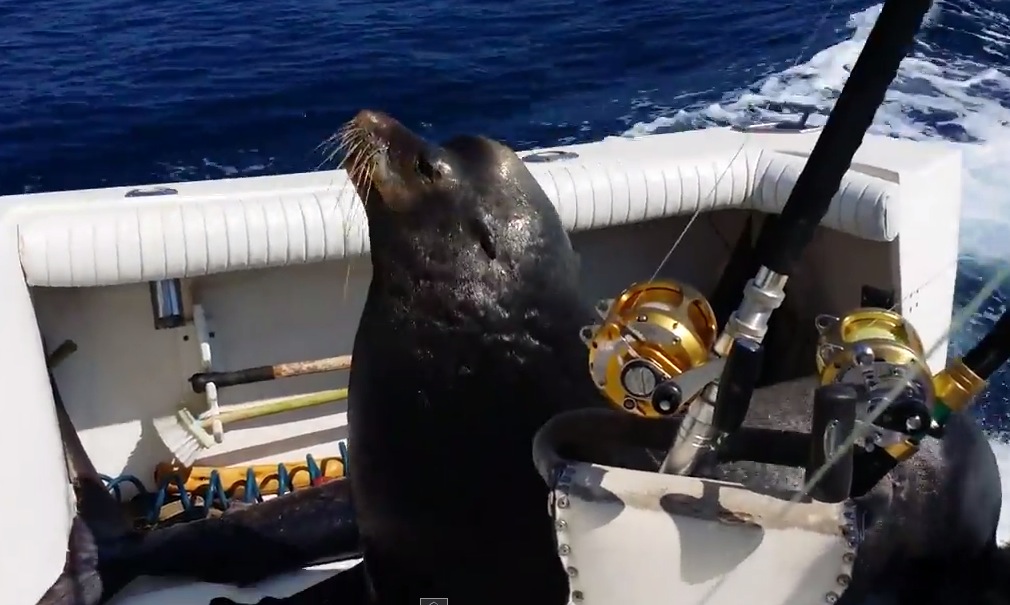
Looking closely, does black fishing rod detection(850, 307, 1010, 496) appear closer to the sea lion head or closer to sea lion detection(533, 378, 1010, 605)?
sea lion detection(533, 378, 1010, 605)

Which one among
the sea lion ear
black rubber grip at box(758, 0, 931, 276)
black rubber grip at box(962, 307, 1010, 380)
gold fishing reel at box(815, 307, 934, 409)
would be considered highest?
black rubber grip at box(758, 0, 931, 276)

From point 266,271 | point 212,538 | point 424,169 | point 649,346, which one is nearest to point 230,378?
point 266,271

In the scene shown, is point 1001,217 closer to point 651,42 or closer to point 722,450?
point 651,42

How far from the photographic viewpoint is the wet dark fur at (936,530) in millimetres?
2162

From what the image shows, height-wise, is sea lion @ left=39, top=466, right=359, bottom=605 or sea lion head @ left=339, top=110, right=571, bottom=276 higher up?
sea lion head @ left=339, top=110, right=571, bottom=276

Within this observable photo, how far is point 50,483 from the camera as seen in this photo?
10.1 feet

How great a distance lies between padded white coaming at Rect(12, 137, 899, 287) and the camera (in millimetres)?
3230

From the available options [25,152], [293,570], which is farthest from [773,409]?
[25,152]

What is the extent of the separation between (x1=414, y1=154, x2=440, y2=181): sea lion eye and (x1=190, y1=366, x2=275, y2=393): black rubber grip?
146 cm

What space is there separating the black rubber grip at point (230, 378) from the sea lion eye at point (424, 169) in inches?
57.5

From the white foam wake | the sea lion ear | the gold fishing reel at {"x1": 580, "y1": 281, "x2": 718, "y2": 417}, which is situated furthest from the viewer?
the white foam wake

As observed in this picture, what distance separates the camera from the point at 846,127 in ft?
5.35

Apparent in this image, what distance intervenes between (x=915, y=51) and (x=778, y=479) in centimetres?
1034

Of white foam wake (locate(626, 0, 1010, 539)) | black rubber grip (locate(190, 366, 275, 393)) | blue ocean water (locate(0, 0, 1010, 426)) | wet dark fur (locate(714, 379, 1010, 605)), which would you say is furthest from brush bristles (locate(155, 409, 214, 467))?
white foam wake (locate(626, 0, 1010, 539))
